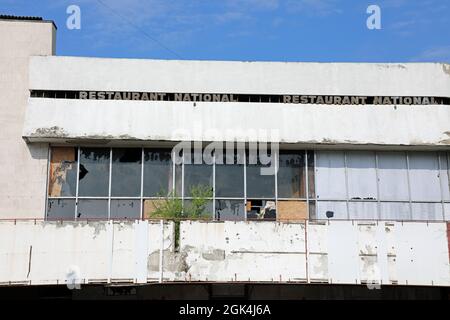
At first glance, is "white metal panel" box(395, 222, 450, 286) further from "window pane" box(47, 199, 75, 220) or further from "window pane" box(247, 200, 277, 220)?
"window pane" box(47, 199, 75, 220)

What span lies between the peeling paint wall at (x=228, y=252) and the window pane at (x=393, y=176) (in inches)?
130

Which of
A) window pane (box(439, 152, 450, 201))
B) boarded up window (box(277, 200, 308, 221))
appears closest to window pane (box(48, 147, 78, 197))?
boarded up window (box(277, 200, 308, 221))

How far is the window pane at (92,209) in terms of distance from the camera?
16.8 m

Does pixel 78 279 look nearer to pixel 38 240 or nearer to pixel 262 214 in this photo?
pixel 38 240

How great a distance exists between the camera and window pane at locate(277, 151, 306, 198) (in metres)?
Result: 17.5

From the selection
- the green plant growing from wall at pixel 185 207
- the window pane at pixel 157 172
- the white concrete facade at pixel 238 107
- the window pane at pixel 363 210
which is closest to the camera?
the green plant growing from wall at pixel 185 207

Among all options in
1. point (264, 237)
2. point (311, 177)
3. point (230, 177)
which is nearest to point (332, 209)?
point (311, 177)

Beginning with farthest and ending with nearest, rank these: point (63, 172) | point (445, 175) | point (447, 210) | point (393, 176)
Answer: point (445, 175), point (393, 176), point (447, 210), point (63, 172)

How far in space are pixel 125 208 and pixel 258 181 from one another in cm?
420

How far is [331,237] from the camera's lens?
46.9 ft

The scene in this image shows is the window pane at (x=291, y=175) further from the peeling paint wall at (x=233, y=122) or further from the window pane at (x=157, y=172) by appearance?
the window pane at (x=157, y=172)

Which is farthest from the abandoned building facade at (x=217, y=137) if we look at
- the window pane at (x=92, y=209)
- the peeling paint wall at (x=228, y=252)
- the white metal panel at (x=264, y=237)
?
the white metal panel at (x=264, y=237)

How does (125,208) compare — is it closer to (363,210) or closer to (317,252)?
A: (317,252)

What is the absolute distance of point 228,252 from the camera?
46.1ft
